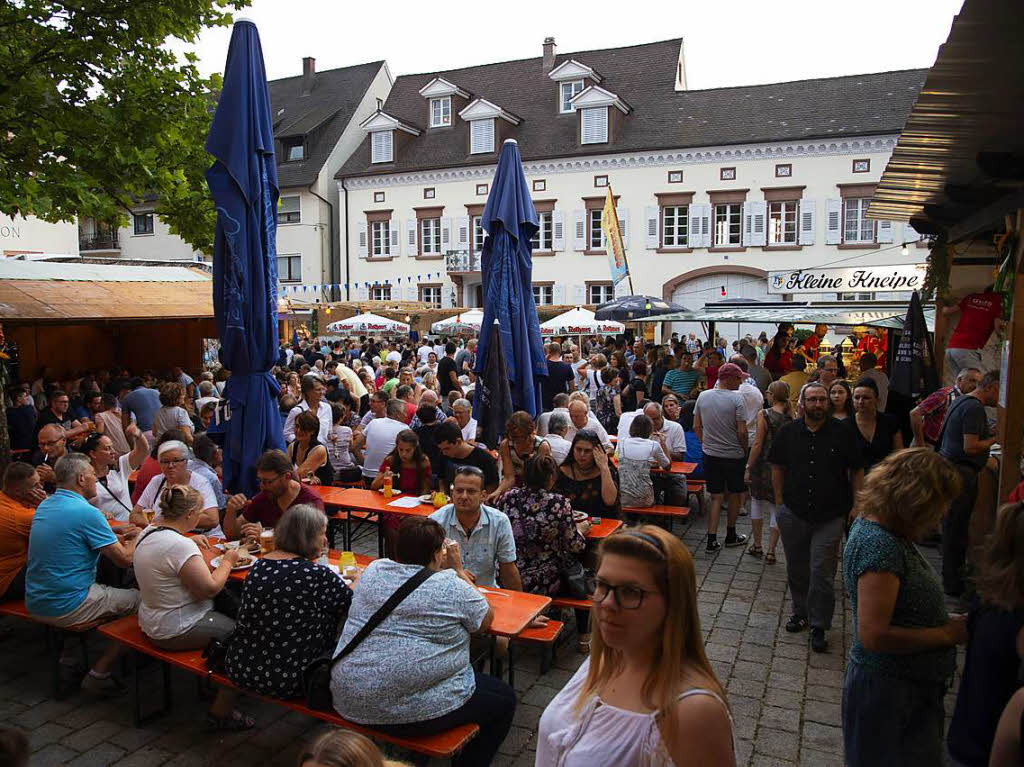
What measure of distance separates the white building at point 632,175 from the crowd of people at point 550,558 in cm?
2119

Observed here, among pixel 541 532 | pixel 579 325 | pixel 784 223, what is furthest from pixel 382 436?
pixel 784 223

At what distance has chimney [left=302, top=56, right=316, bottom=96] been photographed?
39312 mm

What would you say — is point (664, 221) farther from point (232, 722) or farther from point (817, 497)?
point (232, 722)

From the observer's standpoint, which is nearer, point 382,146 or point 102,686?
point 102,686

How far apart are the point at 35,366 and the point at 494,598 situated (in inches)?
536

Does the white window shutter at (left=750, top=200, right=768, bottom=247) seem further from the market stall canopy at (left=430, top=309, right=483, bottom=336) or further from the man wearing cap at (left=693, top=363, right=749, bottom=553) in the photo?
the man wearing cap at (left=693, top=363, right=749, bottom=553)

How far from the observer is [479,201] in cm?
3241

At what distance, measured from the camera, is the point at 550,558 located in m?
4.95

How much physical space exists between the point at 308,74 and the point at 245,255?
38.4m

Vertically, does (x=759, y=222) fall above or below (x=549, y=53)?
below

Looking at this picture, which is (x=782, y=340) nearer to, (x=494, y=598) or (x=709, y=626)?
(x=709, y=626)

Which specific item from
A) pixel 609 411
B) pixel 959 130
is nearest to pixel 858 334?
pixel 609 411

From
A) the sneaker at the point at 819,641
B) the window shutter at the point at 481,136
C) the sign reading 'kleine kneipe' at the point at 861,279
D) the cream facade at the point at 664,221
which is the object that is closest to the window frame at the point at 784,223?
the cream facade at the point at 664,221

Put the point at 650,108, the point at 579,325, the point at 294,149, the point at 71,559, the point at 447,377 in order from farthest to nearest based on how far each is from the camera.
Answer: the point at 294,149 < the point at 650,108 < the point at 579,325 < the point at 447,377 < the point at 71,559
